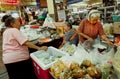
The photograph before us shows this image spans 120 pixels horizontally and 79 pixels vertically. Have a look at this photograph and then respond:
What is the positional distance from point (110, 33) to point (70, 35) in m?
1.45

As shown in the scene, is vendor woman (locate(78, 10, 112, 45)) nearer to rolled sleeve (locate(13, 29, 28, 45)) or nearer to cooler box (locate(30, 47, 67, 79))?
cooler box (locate(30, 47, 67, 79))

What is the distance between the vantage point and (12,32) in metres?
2.29

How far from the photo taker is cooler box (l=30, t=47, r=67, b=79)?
188 cm

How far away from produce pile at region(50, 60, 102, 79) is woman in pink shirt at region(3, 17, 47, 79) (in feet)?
2.55

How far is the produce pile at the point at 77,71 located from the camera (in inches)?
53.4

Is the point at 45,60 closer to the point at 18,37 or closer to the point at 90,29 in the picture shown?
the point at 18,37

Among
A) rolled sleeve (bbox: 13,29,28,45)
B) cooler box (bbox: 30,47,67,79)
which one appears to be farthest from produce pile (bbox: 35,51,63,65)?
rolled sleeve (bbox: 13,29,28,45)

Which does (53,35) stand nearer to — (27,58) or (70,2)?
(27,58)

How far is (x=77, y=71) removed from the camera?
139cm

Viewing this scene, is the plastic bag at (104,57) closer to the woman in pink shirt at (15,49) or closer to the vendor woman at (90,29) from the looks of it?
the woman in pink shirt at (15,49)

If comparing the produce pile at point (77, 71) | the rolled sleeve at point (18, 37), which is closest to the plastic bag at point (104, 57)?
the produce pile at point (77, 71)

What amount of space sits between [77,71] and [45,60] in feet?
2.56

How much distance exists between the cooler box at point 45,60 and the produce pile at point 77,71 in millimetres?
115

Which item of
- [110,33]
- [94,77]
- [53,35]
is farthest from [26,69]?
[110,33]
